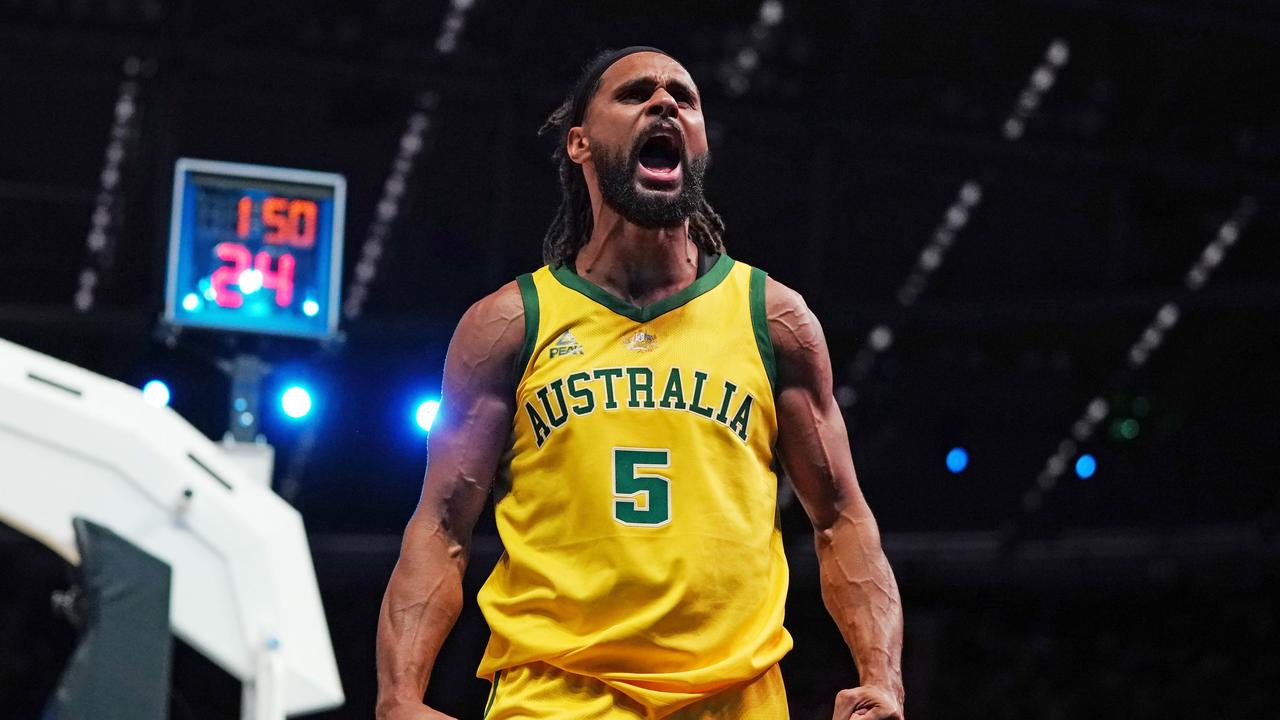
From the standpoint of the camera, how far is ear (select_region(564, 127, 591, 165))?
273 centimetres

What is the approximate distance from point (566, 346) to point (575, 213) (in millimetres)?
397

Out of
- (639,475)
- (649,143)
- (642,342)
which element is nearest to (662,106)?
(649,143)

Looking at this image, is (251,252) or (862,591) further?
(251,252)

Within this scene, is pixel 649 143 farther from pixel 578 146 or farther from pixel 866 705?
pixel 866 705

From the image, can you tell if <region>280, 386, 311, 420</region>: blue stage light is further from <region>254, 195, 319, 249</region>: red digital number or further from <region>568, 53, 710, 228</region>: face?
<region>568, 53, 710, 228</region>: face

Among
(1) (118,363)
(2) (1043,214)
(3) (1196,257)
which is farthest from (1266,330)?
(1) (118,363)

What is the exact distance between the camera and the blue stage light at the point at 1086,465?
1247cm

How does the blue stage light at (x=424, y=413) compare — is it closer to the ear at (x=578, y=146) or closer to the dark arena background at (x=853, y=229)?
the dark arena background at (x=853, y=229)

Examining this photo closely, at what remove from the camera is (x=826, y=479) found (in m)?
2.62

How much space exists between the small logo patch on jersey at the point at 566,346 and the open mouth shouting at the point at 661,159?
27 centimetres

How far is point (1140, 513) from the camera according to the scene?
43.2 ft

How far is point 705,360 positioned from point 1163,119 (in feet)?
28.9

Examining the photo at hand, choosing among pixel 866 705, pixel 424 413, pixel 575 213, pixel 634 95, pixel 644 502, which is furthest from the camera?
pixel 424 413

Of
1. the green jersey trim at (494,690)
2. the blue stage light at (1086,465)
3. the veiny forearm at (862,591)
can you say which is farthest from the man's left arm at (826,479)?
the blue stage light at (1086,465)
